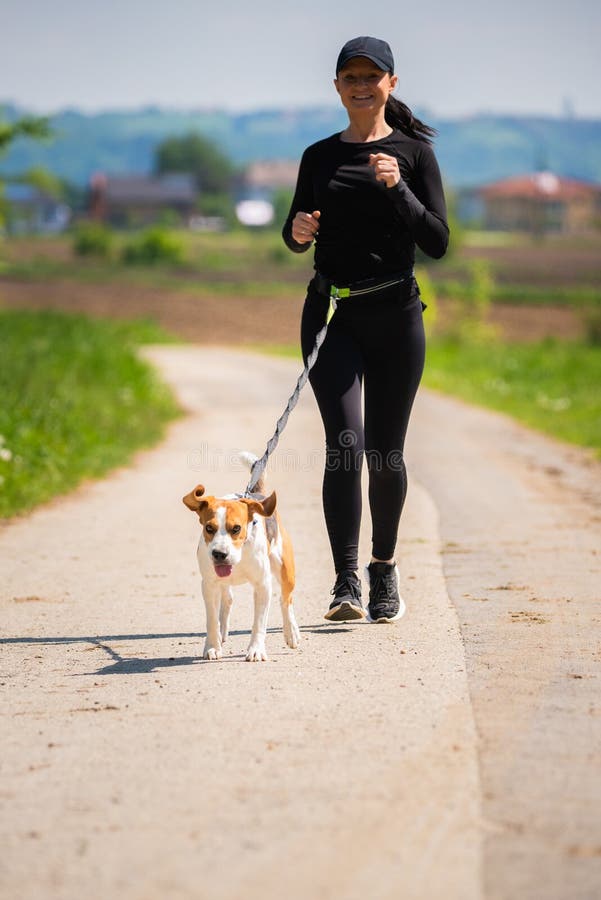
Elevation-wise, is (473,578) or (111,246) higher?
(473,578)

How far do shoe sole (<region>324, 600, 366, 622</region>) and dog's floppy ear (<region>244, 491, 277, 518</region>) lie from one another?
0.87m

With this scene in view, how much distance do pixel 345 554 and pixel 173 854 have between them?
2.87m

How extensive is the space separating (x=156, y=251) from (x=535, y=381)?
7348cm

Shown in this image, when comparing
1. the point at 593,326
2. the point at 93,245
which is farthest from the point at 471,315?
the point at 93,245

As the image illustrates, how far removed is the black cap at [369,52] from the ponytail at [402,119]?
20 cm

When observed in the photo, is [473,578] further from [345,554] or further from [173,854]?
[173,854]

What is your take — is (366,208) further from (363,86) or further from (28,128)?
(28,128)

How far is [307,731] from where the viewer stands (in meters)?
4.43

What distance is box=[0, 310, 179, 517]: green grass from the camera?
11820mm

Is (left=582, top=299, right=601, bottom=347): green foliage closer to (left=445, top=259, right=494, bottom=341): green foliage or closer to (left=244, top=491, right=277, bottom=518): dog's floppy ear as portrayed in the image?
(left=445, top=259, right=494, bottom=341): green foliage

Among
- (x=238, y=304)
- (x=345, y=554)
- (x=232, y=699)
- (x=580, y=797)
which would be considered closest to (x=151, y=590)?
(x=345, y=554)

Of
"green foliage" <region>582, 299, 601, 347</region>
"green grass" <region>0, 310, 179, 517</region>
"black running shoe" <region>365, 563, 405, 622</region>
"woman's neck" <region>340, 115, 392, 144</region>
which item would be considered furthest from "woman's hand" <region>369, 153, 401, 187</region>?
"green foliage" <region>582, 299, 601, 347</region>

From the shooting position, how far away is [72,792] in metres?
3.90

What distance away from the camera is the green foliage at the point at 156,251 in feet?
318
